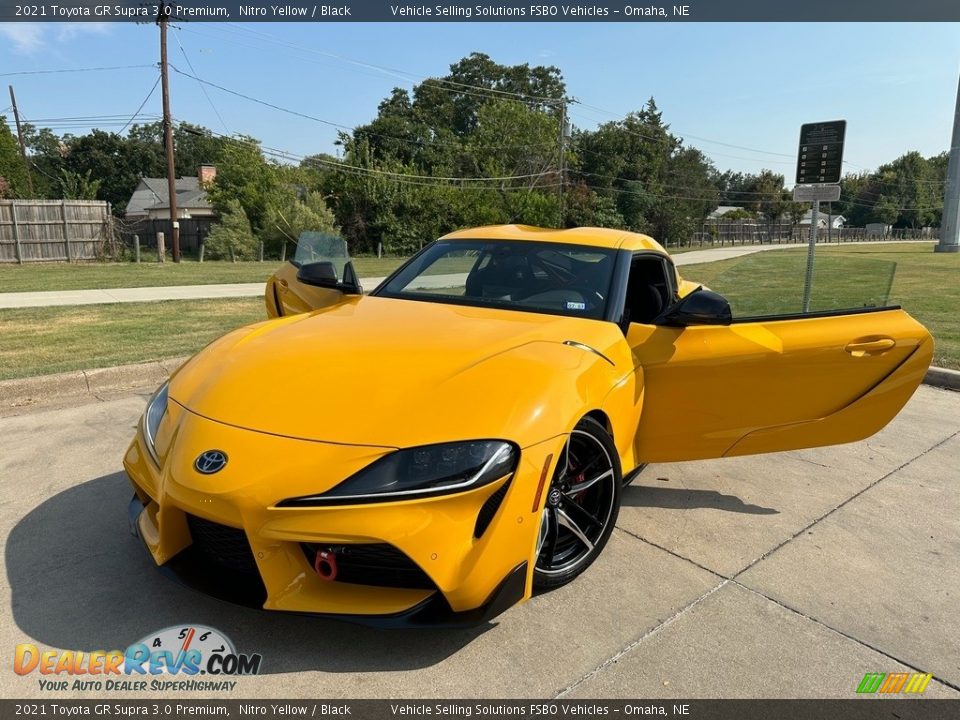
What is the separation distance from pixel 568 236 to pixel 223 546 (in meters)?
2.61

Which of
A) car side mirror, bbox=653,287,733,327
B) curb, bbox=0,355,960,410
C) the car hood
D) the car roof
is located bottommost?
curb, bbox=0,355,960,410

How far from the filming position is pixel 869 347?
3.17 m

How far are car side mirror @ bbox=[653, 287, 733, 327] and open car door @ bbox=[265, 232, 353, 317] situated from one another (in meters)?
1.97

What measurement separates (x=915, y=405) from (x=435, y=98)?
6657 centimetres

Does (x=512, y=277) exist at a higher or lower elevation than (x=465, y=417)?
higher

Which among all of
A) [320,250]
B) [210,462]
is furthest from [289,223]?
[210,462]

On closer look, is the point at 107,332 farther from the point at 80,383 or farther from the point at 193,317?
the point at 80,383

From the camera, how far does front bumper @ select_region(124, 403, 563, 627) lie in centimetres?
196

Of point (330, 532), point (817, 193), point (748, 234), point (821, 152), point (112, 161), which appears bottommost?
point (330, 532)

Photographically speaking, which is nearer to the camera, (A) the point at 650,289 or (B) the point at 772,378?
(B) the point at 772,378

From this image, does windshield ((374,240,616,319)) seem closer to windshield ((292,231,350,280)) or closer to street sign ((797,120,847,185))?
windshield ((292,231,350,280))

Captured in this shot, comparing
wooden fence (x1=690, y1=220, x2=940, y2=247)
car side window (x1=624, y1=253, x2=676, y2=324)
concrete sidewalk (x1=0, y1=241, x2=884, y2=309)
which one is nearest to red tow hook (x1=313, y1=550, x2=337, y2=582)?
car side window (x1=624, y1=253, x2=676, y2=324)

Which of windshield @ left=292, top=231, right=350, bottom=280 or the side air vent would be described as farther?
windshield @ left=292, top=231, right=350, bottom=280

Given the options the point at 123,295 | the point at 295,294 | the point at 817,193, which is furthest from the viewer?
the point at 123,295
